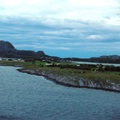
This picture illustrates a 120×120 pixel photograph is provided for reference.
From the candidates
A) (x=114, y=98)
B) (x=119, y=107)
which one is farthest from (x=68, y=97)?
(x=119, y=107)

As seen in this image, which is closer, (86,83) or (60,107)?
(60,107)

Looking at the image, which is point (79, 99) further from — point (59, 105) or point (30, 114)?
point (30, 114)

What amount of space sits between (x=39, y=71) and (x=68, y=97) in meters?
76.4

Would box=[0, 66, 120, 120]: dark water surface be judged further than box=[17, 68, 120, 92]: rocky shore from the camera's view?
No

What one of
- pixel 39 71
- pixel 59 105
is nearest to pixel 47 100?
pixel 59 105

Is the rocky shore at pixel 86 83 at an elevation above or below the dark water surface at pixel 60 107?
above

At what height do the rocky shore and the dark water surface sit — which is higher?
the rocky shore

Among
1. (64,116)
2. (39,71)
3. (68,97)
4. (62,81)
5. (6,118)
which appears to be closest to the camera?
(6,118)

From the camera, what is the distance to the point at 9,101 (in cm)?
5569

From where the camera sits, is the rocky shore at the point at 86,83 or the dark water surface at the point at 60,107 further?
the rocky shore at the point at 86,83

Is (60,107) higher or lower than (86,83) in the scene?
lower

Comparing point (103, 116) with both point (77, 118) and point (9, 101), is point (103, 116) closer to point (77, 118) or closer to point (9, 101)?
point (77, 118)

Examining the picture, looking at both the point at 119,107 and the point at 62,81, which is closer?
the point at 119,107

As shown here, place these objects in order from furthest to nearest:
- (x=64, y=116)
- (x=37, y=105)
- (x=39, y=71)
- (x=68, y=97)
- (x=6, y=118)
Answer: (x=39, y=71) < (x=68, y=97) < (x=37, y=105) < (x=64, y=116) < (x=6, y=118)
